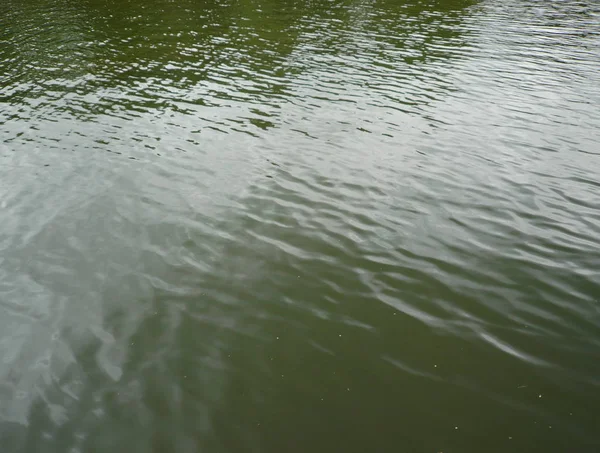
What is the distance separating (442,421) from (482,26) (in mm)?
35538

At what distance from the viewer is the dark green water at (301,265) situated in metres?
7.35

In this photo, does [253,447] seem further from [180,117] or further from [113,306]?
[180,117]

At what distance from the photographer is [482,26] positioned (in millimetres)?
35875

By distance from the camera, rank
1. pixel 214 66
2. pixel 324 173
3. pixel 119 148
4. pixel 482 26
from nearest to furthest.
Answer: pixel 324 173
pixel 119 148
pixel 214 66
pixel 482 26

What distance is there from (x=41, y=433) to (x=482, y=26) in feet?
124

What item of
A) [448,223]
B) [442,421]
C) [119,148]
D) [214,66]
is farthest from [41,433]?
[214,66]

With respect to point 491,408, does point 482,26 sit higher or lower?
higher

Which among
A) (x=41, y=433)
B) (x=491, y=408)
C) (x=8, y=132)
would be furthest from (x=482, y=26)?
(x=41, y=433)

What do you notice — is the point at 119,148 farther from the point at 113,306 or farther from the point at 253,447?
the point at 253,447

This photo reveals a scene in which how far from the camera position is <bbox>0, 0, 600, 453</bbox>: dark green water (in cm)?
735

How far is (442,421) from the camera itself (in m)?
7.16

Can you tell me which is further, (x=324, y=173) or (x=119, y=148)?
(x=119, y=148)

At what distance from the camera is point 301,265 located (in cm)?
1066

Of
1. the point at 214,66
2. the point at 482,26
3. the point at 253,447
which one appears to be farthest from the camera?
the point at 482,26
